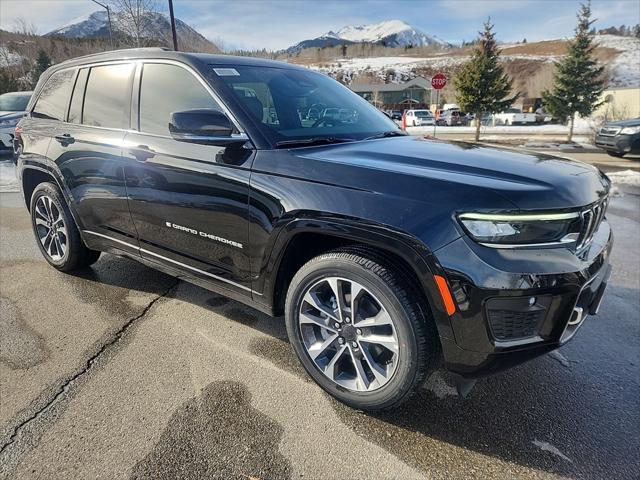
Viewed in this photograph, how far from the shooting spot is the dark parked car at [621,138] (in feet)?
39.1

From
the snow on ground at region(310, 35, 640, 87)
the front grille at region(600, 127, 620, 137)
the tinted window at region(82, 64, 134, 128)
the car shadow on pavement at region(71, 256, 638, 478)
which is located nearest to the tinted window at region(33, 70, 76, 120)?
the tinted window at region(82, 64, 134, 128)

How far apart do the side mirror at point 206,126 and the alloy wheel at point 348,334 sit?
3.07 ft

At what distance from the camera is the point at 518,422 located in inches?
88.2

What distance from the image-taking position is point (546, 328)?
190 cm

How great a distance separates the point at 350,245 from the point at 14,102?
561 inches

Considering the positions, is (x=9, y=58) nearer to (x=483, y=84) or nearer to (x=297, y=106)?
(x=483, y=84)

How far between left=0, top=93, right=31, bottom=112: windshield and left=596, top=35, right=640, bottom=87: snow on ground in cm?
8210

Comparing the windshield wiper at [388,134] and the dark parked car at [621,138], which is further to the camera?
the dark parked car at [621,138]

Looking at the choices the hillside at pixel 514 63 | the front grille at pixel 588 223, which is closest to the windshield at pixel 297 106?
the front grille at pixel 588 223

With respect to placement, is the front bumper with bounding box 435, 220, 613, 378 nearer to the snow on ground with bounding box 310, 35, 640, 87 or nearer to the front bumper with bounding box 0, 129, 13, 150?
the front bumper with bounding box 0, 129, 13, 150

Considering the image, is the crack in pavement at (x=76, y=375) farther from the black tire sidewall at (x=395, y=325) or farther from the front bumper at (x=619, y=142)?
the front bumper at (x=619, y=142)

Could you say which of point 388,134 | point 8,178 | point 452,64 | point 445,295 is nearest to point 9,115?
point 8,178

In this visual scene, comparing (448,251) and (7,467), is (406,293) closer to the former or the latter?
(448,251)

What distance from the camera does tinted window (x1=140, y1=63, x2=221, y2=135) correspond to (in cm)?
270
